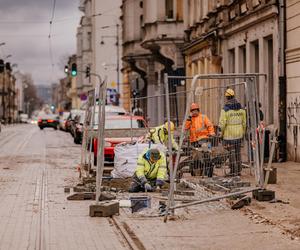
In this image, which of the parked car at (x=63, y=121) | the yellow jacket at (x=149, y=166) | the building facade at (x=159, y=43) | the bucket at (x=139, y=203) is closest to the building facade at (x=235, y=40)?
the building facade at (x=159, y=43)

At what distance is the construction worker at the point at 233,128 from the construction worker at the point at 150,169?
1227 mm

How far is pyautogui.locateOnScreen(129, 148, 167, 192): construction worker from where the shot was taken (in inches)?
599

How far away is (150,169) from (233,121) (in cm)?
176

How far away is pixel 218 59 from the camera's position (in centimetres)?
3347

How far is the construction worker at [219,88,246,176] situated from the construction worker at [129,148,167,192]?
4.03 ft

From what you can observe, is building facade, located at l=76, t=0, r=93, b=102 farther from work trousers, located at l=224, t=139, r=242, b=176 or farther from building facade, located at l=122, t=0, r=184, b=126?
work trousers, located at l=224, t=139, r=242, b=176

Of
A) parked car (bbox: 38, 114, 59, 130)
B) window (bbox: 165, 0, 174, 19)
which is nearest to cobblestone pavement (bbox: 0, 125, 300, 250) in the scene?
window (bbox: 165, 0, 174, 19)

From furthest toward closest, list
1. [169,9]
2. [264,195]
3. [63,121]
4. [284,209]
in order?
[63,121]
[169,9]
[264,195]
[284,209]

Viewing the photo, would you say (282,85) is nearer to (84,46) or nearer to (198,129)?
(198,129)

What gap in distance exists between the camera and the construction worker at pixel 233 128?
15055mm

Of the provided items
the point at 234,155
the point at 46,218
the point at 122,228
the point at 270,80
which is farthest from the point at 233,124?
the point at 270,80

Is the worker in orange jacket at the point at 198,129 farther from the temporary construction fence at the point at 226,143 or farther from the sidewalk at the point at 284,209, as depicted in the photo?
the sidewalk at the point at 284,209

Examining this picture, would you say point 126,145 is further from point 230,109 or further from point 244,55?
point 244,55

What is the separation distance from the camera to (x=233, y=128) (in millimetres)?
15453
